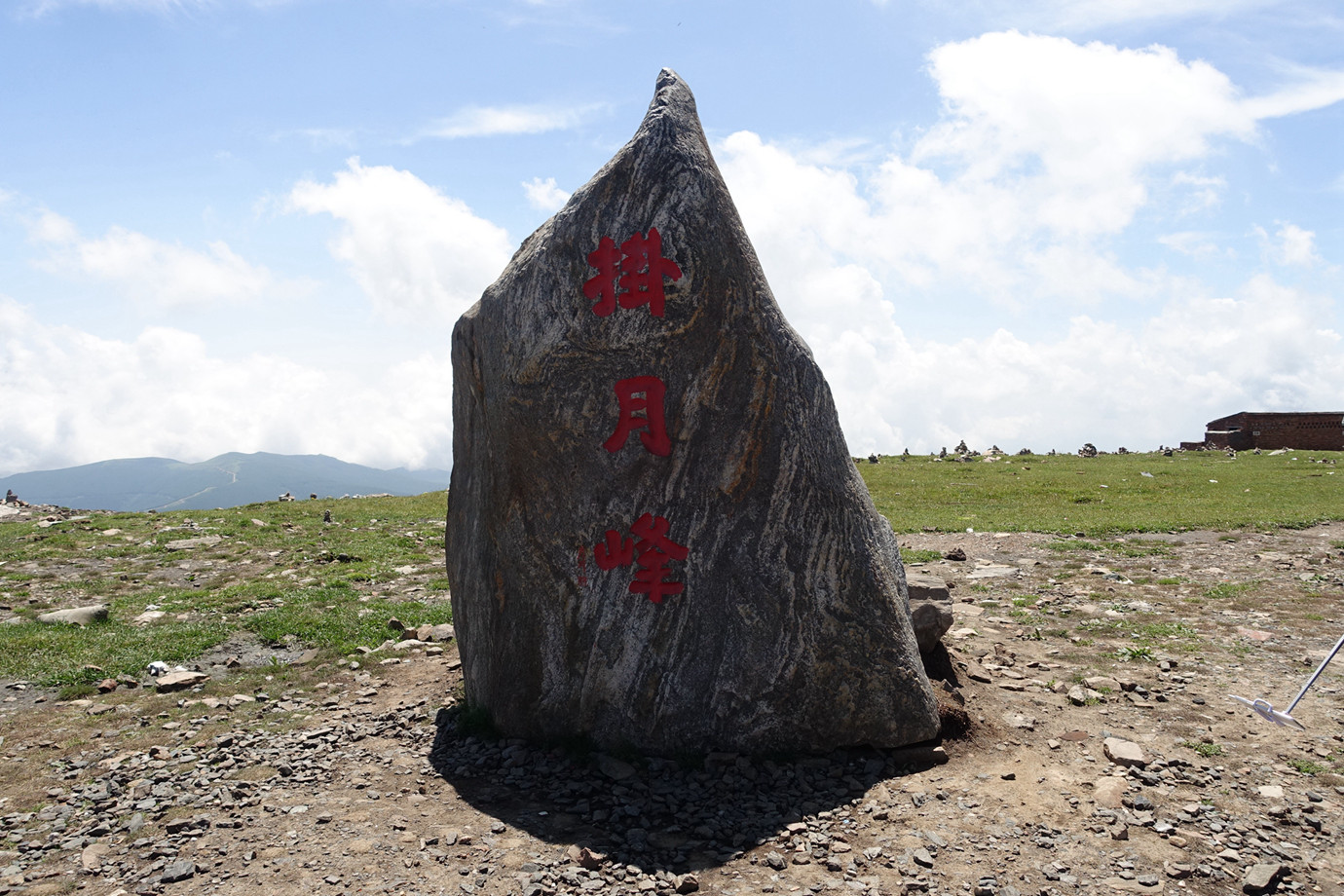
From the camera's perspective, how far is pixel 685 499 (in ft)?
26.9

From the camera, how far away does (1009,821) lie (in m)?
6.92

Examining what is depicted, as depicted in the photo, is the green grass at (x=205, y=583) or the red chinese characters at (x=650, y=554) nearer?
the red chinese characters at (x=650, y=554)

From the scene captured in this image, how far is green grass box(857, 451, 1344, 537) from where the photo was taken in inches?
886

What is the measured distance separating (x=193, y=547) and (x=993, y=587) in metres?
20.3

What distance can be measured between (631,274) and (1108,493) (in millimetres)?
26790

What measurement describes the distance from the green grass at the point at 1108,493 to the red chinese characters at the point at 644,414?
16.6 m

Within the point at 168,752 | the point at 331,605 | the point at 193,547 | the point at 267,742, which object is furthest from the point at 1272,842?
the point at 193,547

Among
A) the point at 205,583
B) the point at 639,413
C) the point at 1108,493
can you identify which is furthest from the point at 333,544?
the point at 1108,493

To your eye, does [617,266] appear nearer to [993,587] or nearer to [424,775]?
[424,775]

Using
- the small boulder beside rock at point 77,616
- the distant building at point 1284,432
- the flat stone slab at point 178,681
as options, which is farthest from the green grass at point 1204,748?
the distant building at point 1284,432

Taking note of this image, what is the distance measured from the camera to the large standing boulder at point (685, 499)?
26.2 ft

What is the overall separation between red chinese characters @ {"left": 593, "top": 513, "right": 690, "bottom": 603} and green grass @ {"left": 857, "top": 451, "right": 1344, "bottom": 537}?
53.8 feet

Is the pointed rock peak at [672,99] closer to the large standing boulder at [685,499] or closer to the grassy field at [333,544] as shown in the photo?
the large standing boulder at [685,499]

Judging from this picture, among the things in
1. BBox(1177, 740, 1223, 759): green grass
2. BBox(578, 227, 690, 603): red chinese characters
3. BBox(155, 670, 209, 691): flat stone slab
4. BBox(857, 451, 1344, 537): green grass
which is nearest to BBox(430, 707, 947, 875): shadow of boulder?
BBox(578, 227, 690, 603): red chinese characters
